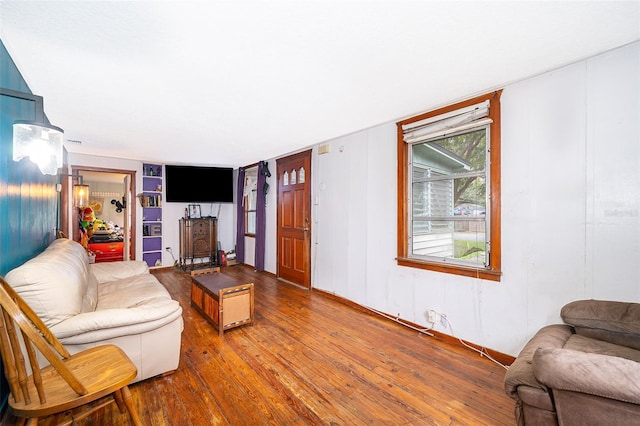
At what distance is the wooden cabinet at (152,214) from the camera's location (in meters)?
5.66

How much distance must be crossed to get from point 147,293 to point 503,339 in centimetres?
334

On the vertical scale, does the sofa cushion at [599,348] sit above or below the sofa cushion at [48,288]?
below

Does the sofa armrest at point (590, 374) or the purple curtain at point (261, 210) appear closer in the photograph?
the sofa armrest at point (590, 374)

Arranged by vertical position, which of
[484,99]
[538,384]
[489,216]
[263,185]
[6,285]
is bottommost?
[538,384]

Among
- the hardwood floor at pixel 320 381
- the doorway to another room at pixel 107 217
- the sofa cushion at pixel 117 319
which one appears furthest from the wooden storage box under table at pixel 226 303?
the doorway to another room at pixel 107 217

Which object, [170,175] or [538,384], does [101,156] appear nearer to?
[170,175]

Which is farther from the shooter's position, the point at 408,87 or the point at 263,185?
the point at 263,185

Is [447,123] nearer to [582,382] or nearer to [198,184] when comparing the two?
[582,382]

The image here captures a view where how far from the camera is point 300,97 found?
2.51m

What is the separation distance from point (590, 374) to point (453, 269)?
1.52 meters

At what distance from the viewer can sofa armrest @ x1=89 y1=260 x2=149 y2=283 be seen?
3.24 m

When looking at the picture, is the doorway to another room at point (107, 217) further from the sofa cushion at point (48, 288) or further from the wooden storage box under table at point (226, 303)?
the sofa cushion at point (48, 288)

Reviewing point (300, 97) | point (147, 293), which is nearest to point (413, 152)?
point (300, 97)

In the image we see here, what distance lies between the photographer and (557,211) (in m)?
2.06
